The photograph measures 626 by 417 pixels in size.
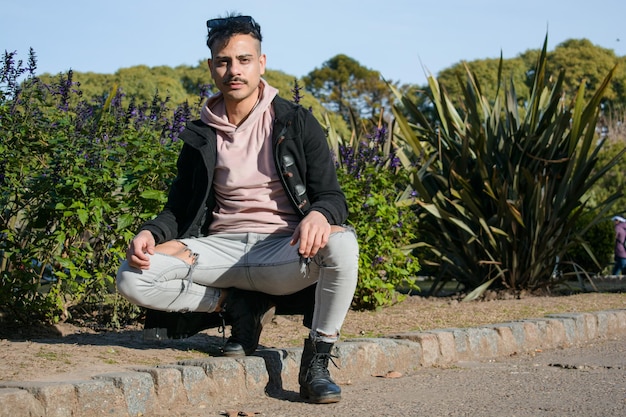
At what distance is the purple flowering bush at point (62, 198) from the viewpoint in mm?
4504

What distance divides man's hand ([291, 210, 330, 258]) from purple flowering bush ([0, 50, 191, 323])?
144 cm

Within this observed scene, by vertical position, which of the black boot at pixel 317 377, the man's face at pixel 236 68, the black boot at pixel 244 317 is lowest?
the black boot at pixel 317 377

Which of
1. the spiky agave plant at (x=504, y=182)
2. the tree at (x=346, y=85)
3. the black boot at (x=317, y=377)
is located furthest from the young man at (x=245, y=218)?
the tree at (x=346, y=85)

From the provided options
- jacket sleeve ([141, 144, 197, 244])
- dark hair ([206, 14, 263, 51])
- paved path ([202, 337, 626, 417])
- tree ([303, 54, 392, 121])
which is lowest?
paved path ([202, 337, 626, 417])

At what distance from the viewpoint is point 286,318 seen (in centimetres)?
580

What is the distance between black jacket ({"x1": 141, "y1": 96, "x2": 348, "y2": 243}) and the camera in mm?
3691

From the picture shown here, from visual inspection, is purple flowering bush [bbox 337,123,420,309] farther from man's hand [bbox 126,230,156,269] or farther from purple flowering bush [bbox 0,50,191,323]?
man's hand [bbox 126,230,156,269]

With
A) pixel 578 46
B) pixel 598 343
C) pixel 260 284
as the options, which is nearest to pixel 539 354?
pixel 598 343

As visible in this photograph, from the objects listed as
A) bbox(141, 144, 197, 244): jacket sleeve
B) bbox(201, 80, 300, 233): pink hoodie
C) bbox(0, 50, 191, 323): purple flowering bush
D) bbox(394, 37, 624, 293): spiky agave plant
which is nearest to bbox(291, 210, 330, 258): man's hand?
bbox(201, 80, 300, 233): pink hoodie

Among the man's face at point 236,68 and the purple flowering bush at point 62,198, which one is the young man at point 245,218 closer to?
the man's face at point 236,68

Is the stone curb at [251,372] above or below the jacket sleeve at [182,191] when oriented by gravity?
below

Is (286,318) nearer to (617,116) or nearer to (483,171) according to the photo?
(483,171)

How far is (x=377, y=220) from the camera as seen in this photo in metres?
6.30

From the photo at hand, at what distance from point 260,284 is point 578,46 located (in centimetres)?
5051
